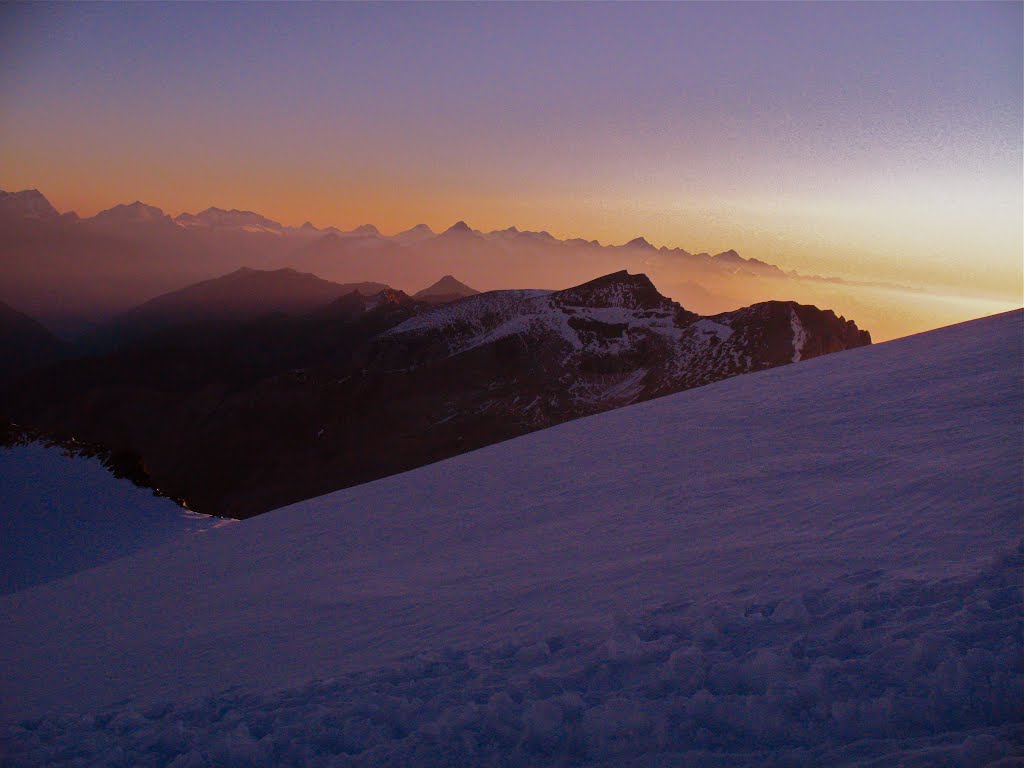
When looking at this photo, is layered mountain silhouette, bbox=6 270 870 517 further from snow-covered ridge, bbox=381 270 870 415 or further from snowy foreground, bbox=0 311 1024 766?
snowy foreground, bbox=0 311 1024 766

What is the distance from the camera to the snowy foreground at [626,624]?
493cm

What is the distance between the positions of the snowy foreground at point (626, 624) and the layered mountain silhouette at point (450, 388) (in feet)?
324

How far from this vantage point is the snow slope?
26.2m

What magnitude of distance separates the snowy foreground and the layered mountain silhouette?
98.8 meters

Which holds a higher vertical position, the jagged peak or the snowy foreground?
the jagged peak

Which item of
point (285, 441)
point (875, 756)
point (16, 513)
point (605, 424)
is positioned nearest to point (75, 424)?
point (285, 441)

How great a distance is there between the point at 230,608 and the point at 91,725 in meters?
2.99

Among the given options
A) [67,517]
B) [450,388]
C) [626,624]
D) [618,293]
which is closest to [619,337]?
[618,293]

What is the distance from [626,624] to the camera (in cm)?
630

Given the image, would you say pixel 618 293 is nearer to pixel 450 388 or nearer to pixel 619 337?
pixel 619 337

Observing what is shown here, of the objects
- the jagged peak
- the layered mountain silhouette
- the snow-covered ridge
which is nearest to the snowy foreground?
the layered mountain silhouette

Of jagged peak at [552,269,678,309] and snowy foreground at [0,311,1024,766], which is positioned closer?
snowy foreground at [0,311,1024,766]

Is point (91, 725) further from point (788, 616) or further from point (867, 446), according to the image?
point (867, 446)

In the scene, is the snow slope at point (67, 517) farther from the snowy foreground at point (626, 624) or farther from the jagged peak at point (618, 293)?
the jagged peak at point (618, 293)
